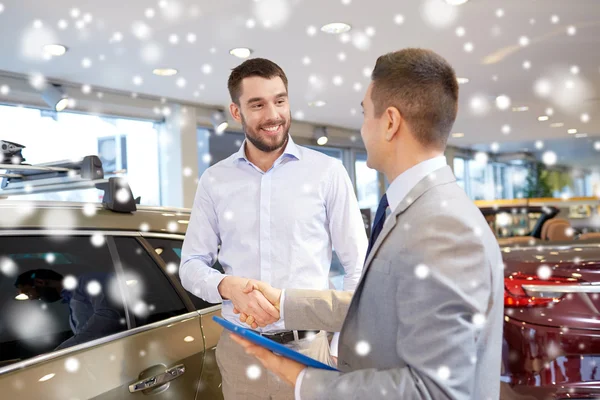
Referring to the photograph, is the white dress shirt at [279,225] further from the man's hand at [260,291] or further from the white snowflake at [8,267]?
the white snowflake at [8,267]

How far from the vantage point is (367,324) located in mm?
933

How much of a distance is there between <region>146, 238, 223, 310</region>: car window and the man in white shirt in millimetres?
165

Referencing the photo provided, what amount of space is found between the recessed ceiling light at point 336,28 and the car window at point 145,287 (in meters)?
3.31

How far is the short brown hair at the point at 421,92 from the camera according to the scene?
96cm

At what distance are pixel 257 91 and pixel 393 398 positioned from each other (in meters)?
1.09

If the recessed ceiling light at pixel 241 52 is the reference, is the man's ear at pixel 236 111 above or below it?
below

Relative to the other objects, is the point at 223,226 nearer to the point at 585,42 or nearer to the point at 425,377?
the point at 425,377

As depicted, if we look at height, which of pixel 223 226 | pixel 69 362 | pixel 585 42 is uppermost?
pixel 585 42

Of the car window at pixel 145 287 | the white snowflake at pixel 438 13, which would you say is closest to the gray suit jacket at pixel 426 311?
the car window at pixel 145 287

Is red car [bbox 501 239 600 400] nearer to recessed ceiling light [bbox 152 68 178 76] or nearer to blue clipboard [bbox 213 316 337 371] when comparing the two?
blue clipboard [bbox 213 316 337 371]

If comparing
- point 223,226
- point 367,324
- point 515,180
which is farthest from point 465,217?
point 515,180

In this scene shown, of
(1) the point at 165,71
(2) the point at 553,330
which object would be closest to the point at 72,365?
(2) the point at 553,330

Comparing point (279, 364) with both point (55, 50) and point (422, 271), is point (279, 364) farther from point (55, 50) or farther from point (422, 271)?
point (55, 50)

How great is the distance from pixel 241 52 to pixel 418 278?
15.8 feet
